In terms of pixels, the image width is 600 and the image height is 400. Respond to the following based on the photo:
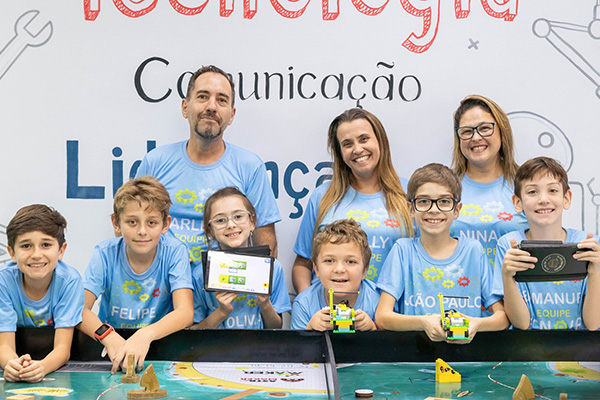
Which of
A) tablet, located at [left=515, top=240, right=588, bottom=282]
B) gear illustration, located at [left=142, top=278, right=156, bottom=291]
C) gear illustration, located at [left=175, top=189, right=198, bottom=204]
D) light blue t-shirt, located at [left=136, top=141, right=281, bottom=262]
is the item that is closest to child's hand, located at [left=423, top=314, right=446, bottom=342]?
tablet, located at [left=515, top=240, right=588, bottom=282]

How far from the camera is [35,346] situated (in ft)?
8.16

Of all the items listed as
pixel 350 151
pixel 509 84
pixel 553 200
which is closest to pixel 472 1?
pixel 509 84

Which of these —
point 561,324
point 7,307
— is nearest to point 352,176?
point 561,324

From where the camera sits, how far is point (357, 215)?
3311 millimetres

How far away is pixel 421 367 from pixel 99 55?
2614mm

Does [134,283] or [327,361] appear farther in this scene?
[134,283]

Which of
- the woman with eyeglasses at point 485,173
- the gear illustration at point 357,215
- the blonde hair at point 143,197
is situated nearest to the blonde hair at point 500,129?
the woman with eyeglasses at point 485,173

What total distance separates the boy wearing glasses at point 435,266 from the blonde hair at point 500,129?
2.00ft

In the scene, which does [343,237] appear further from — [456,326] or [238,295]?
[456,326]

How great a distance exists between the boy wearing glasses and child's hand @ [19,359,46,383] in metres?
1.38

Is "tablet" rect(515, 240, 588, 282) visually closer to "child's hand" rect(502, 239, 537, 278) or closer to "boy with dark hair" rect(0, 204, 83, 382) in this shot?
"child's hand" rect(502, 239, 537, 278)

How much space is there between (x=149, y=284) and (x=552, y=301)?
182cm

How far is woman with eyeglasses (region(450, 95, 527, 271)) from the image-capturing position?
10.9 ft

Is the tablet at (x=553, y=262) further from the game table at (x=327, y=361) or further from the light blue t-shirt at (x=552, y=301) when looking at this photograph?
the light blue t-shirt at (x=552, y=301)
